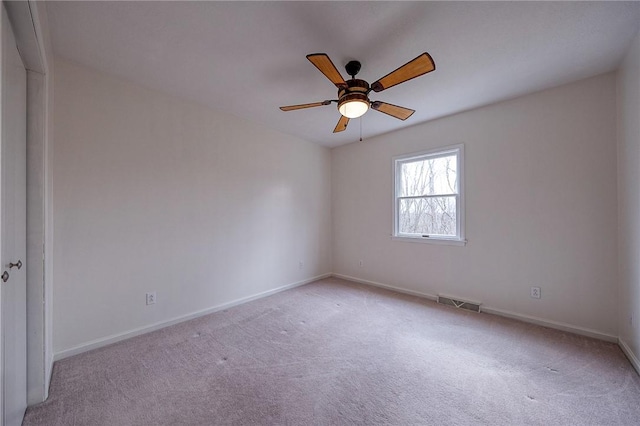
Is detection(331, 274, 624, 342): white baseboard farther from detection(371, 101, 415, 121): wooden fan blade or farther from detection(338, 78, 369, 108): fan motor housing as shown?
detection(338, 78, 369, 108): fan motor housing

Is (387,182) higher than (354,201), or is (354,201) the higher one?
(387,182)

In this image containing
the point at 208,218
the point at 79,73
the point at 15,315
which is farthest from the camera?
the point at 208,218

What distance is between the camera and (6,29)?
1274 mm

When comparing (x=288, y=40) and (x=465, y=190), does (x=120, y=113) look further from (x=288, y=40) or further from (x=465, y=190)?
(x=465, y=190)

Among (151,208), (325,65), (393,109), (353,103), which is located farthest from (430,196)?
(151,208)

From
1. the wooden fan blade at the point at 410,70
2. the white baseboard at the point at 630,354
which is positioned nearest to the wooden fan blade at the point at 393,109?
the wooden fan blade at the point at 410,70

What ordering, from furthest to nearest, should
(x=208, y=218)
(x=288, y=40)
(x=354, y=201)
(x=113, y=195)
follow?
(x=354, y=201) < (x=208, y=218) < (x=113, y=195) < (x=288, y=40)

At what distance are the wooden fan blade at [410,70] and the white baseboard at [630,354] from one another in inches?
109

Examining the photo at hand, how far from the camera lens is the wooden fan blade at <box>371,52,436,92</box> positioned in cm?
162

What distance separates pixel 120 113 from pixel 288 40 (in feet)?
6.05

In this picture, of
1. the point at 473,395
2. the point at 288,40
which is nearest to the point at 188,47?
the point at 288,40

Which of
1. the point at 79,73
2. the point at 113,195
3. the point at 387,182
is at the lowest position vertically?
the point at 113,195

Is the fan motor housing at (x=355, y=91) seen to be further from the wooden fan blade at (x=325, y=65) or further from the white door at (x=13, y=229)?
the white door at (x=13, y=229)

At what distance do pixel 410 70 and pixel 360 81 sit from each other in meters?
0.43
